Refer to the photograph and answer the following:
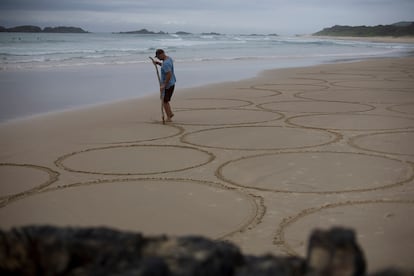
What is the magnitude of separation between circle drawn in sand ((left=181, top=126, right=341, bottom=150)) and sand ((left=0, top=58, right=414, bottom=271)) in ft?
0.07

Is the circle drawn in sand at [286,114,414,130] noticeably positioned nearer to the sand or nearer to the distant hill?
the sand

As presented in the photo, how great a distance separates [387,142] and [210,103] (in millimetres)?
5855

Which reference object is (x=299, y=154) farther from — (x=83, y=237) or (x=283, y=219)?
(x=83, y=237)

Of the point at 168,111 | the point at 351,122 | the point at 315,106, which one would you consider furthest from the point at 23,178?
the point at 315,106

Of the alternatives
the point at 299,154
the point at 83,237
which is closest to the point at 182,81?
the point at 299,154

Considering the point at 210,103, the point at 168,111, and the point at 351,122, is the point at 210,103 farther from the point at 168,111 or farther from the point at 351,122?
the point at 351,122

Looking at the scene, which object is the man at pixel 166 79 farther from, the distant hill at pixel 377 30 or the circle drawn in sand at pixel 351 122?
the distant hill at pixel 377 30

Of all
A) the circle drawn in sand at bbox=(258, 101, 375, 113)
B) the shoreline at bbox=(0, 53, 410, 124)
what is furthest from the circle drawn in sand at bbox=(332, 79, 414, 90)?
the shoreline at bbox=(0, 53, 410, 124)

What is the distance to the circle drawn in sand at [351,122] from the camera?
9.53 metres

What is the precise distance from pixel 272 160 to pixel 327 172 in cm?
92

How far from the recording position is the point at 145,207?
540cm

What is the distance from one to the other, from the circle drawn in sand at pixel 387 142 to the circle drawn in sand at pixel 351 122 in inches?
25.8

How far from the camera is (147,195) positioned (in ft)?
19.1

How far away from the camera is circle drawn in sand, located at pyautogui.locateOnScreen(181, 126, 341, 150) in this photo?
8164mm
